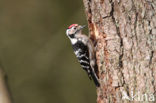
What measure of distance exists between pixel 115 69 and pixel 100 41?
428 millimetres

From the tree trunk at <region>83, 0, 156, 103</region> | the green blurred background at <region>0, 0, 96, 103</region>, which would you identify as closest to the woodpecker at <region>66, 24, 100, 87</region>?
the tree trunk at <region>83, 0, 156, 103</region>

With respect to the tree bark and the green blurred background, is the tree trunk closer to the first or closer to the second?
the tree bark

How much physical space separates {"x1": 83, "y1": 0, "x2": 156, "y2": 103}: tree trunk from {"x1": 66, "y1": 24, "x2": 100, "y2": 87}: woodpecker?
38 cm

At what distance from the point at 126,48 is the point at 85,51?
3.99 feet

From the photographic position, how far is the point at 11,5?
7.51 meters

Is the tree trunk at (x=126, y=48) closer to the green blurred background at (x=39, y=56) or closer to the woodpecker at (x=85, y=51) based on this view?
the woodpecker at (x=85, y=51)

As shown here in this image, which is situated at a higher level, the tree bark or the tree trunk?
the tree trunk

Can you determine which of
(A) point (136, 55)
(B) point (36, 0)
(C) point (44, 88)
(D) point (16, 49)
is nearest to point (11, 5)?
(B) point (36, 0)

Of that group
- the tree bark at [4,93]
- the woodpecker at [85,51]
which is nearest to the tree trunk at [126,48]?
the woodpecker at [85,51]

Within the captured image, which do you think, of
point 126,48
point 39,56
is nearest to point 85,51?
point 126,48

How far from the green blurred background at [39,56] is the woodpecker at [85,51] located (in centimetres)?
224

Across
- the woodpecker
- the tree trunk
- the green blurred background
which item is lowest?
the green blurred background

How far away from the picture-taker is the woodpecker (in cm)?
384

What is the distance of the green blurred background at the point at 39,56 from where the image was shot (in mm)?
7004
